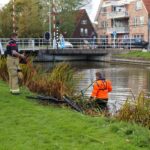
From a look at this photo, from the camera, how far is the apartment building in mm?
82438

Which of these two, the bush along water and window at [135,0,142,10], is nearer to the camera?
the bush along water

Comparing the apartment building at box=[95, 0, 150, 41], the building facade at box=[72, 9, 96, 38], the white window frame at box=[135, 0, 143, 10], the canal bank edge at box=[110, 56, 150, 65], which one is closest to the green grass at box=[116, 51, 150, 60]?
the canal bank edge at box=[110, 56, 150, 65]

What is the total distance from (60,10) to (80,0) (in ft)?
18.7

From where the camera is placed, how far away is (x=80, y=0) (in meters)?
88.8

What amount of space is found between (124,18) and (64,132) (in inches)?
3350

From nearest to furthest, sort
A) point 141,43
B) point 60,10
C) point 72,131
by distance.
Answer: point 72,131
point 141,43
point 60,10

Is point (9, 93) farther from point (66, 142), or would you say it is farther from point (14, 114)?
point (66, 142)

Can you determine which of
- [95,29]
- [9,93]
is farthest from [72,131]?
[95,29]

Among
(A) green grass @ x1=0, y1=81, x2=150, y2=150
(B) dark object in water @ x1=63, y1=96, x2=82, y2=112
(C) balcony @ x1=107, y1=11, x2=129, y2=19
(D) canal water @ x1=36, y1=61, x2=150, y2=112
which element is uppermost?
(C) balcony @ x1=107, y1=11, x2=129, y2=19

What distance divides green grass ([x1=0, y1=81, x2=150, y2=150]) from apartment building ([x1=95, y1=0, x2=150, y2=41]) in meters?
68.0

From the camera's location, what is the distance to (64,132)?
786 centimetres

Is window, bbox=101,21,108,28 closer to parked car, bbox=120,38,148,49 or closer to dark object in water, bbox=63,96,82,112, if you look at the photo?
parked car, bbox=120,38,148,49

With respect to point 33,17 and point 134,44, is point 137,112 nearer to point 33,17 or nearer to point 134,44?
point 134,44

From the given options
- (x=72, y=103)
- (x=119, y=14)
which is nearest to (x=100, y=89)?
(x=72, y=103)
